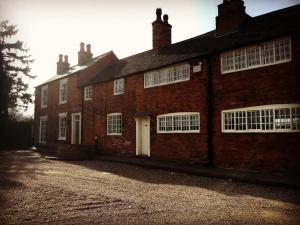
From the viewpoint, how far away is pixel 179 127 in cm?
1600

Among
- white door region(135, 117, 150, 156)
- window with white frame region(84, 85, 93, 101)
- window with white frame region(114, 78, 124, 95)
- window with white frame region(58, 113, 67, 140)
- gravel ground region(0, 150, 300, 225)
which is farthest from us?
window with white frame region(58, 113, 67, 140)

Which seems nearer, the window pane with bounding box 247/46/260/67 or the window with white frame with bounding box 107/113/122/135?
the window pane with bounding box 247/46/260/67

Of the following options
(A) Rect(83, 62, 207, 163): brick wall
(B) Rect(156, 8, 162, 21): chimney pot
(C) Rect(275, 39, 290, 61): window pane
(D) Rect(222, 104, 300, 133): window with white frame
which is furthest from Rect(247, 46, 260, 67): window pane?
(B) Rect(156, 8, 162, 21): chimney pot

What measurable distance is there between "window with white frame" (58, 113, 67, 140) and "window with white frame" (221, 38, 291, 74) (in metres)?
17.9

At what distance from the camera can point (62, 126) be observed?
28000 mm

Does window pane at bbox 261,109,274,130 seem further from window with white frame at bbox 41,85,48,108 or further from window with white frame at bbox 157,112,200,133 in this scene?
window with white frame at bbox 41,85,48,108

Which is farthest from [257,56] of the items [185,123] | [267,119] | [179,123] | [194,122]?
[179,123]

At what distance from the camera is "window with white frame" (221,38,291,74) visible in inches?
469

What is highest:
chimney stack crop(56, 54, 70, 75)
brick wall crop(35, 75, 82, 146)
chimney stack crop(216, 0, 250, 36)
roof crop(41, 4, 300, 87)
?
chimney stack crop(56, 54, 70, 75)

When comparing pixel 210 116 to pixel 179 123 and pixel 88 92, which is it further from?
pixel 88 92

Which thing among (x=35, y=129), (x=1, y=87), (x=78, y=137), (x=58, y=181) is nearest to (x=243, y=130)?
(x=58, y=181)

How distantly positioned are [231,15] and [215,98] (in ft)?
16.6

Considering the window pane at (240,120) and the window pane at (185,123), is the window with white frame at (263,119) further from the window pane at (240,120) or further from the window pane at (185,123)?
the window pane at (185,123)

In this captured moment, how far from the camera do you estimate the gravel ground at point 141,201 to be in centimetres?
602
